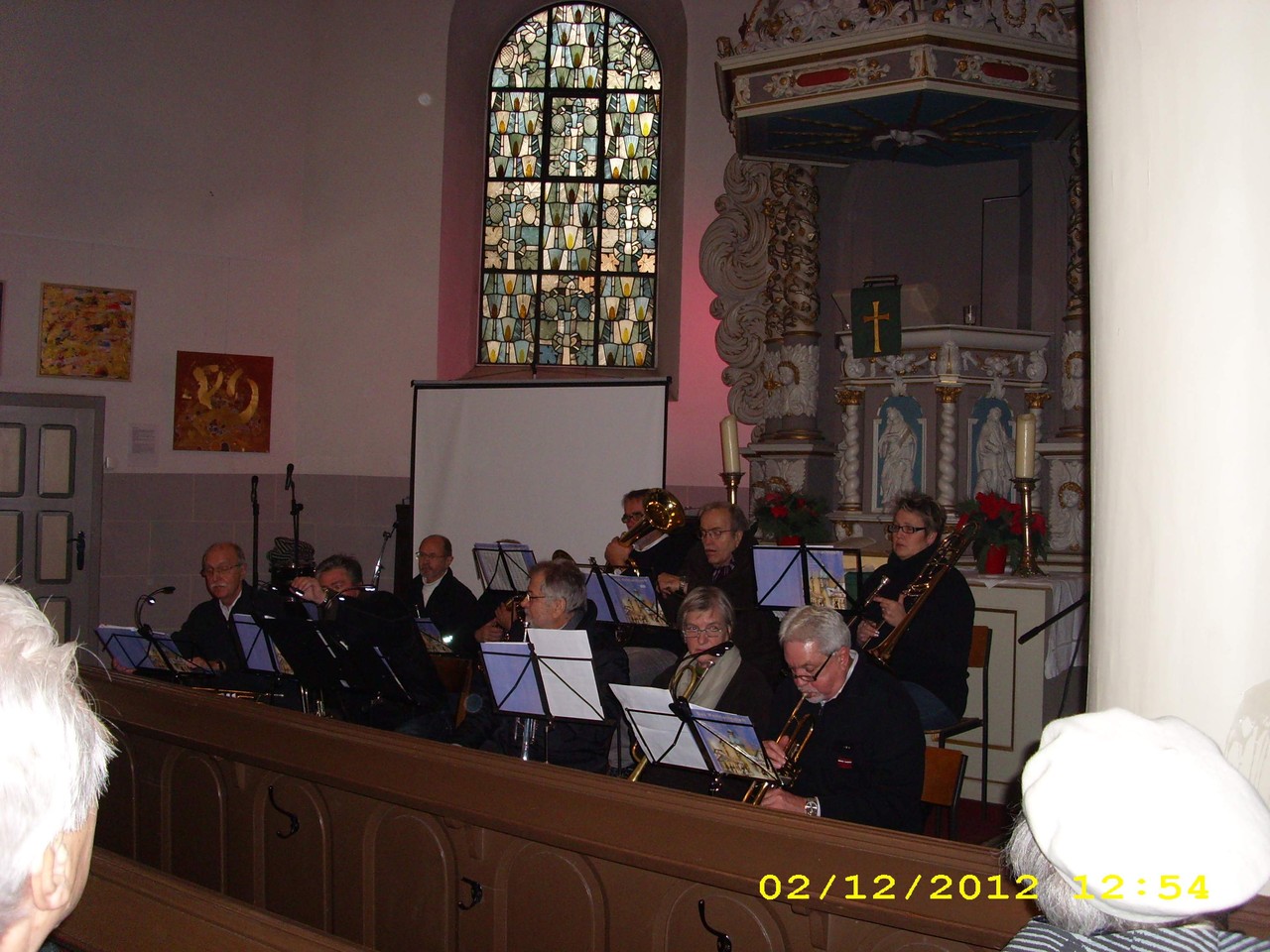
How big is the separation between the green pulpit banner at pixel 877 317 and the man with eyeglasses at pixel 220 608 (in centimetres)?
431

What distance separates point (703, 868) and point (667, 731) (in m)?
1.05

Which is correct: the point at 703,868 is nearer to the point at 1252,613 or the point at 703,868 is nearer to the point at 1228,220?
the point at 1252,613

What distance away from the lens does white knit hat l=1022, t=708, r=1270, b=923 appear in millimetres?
1265

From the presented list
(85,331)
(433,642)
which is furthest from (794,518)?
(85,331)

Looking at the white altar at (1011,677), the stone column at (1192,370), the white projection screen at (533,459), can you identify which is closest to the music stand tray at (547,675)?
the stone column at (1192,370)

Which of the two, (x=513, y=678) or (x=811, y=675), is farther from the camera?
(x=513, y=678)

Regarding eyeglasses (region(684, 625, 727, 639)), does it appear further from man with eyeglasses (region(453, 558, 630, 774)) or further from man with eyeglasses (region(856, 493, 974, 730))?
man with eyeglasses (region(856, 493, 974, 730))

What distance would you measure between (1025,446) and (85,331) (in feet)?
26.2

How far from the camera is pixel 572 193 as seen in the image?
37.9ft

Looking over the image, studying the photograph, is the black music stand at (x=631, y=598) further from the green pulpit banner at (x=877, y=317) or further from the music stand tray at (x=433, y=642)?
the green pulpit banner at (x=877, y=317)

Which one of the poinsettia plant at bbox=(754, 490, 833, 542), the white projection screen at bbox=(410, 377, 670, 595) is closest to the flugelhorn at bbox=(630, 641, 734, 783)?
the poinsettia plant at bbox=(754, 490, 833, 542)

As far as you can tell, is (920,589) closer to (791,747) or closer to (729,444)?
(791,747)

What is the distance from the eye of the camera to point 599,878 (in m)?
2.90

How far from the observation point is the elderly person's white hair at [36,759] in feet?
3.61
